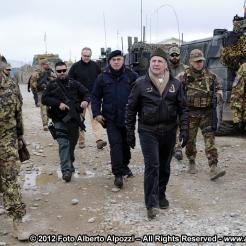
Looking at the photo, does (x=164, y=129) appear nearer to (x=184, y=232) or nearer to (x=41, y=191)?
(x=184, y=232)

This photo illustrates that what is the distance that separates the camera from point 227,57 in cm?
884

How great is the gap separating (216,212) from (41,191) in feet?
7.56

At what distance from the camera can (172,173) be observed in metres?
6.81

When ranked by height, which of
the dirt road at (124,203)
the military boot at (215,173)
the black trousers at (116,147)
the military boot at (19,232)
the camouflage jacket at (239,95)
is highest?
the camouflage jacket at (239,95)

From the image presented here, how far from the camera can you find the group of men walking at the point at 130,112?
15.2 feet

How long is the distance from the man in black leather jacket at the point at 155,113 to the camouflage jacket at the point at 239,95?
110 centimetres

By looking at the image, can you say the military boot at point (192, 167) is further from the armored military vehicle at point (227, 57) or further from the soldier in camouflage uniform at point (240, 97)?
the armored military vehicle at point (227, 57)

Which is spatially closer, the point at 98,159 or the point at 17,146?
the point at 17,146

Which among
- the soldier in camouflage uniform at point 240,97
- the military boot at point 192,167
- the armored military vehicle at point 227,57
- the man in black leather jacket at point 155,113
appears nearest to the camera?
the man in black leather jacket at point 155,113

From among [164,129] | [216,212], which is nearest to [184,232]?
[216,212]

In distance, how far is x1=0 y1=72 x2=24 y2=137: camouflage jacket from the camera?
4547mm

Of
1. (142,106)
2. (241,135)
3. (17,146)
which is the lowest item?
(241,135)

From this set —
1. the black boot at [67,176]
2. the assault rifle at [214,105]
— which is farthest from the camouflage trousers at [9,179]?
the assault rifle at [214,105]

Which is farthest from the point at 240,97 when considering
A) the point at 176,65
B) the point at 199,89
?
the point at 176,65
